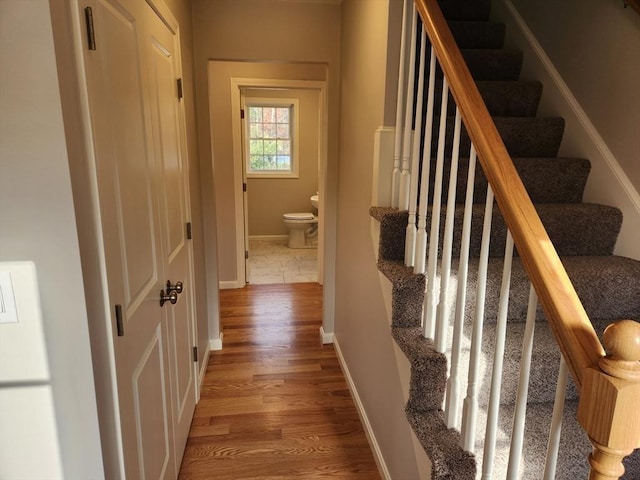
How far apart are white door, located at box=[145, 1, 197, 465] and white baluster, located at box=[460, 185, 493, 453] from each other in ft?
3.98

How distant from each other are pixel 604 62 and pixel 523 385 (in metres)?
1.71

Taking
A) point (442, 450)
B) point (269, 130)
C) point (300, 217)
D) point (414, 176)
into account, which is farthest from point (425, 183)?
point (269, 130)

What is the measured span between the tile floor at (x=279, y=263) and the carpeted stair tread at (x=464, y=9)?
9.38ft

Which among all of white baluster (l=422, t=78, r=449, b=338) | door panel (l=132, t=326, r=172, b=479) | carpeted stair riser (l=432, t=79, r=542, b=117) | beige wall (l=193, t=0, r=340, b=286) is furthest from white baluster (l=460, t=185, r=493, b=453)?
beige wall (l=193, t=0, r=340, b=286)

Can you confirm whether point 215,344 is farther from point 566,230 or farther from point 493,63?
point 493,63

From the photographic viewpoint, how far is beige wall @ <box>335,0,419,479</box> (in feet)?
5.57

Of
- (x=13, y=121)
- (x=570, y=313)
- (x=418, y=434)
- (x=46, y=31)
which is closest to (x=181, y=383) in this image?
(x=418, y=434)

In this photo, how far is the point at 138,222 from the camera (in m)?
1.32

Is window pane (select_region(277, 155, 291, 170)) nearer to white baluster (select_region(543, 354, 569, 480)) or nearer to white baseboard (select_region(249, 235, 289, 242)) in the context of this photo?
white baseboard (select_region(249, 235, 289, 242))

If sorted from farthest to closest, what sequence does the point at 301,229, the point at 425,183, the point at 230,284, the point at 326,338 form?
1. the point at 301,229
2. the point at 230,284
3. the point at 326,338
4. the point at 425,183

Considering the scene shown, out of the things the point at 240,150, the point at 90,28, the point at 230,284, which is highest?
the point at 90,28

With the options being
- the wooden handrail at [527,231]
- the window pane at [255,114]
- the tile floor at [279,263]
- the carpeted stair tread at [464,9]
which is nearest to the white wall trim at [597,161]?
the carpeted stair tread at [464,9]

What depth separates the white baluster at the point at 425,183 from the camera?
1.32 m

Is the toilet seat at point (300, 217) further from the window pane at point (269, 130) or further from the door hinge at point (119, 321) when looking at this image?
the door hinge at point (119, 321)
